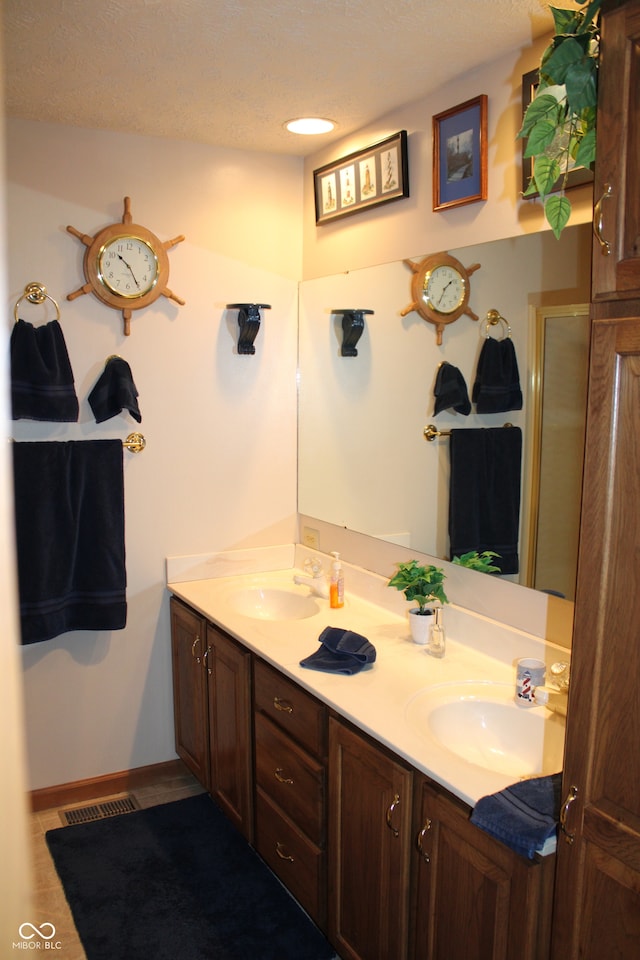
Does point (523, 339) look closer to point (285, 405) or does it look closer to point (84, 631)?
point (285, 405)

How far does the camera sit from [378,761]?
183 cm

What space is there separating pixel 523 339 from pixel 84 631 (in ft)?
6.43

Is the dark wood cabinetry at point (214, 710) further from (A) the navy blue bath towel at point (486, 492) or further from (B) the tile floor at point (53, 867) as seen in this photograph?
(A) the navy blue bath towel at point (486, 492)

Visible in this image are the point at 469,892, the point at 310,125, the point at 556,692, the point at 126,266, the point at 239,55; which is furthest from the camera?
the point at 126,266

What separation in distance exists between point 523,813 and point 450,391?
1.32 m

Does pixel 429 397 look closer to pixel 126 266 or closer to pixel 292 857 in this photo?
pixel 126 266

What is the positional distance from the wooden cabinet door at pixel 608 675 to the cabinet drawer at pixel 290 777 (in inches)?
35.0

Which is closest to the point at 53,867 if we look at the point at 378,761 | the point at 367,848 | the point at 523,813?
the point at 367,848

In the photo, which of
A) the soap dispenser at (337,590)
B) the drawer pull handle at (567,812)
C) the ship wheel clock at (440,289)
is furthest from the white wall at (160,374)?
the drawer pull handle at (567,812)

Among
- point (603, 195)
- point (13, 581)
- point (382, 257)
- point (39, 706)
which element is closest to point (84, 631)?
point (39, 706)

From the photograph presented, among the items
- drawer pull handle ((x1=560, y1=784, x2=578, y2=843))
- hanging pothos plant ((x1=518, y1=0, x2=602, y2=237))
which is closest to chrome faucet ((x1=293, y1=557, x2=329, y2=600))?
drawer pull handle ((x1=560, y1=784, x2=578, y2=843))

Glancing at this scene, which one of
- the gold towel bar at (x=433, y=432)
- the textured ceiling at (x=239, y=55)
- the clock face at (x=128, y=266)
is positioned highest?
the textured ceiling at (x=239, y=55)

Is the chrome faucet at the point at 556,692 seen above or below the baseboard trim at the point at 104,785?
above

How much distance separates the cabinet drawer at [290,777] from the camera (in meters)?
2.12
